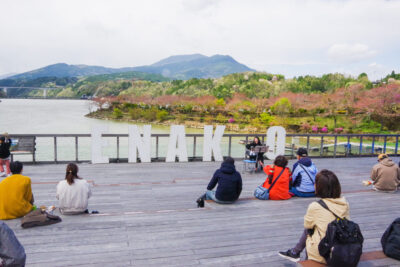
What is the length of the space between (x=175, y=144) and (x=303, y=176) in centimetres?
Answer: 582

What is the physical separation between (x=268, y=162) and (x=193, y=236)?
25.9 ft

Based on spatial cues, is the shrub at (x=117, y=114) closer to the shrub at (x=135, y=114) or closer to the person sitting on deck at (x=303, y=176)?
the shrub at (x=135, y=114)

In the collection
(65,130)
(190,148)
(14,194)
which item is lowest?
(65,130)

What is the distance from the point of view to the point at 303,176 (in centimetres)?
608

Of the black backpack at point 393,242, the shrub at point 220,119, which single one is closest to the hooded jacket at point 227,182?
the black backpack at point 393,242

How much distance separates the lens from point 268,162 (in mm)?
11578

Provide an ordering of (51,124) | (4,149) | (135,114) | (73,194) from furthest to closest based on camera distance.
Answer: (135,114)
(51,124)
(4,149)
(73,194)

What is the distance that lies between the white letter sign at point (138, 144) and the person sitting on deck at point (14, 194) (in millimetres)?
6170

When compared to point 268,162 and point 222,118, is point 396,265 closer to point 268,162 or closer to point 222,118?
point 268,162

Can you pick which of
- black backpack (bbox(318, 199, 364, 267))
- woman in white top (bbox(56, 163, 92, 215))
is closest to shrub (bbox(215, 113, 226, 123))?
woman in white top (bbox(56, 163, 92, 215))

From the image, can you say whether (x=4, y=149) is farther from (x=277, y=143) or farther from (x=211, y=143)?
(x=277, y=143)

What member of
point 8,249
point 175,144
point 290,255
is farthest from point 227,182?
point 175,144

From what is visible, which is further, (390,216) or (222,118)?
(222,118)

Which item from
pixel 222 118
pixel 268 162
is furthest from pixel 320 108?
pixel 268 162
